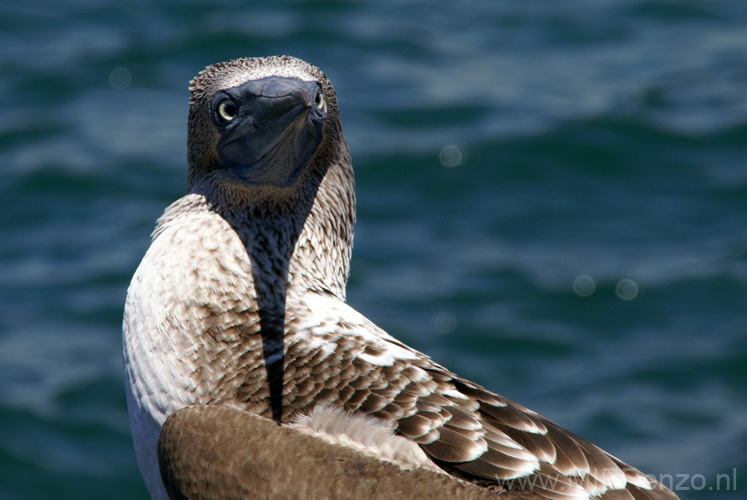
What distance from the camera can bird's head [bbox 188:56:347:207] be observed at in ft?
15.8

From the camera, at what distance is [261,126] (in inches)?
193

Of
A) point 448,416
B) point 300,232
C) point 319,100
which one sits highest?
point 319,100

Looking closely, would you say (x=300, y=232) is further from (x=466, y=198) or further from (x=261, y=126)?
(x=466, y=198)

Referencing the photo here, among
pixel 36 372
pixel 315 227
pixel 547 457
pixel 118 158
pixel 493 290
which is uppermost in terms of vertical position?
pixel 315 227

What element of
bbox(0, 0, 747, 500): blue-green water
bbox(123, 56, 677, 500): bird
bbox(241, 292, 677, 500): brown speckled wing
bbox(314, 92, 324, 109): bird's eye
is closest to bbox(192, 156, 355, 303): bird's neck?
bbox(123, 56, 677, 500): bird

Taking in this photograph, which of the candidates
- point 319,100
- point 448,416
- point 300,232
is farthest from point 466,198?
point 448,416

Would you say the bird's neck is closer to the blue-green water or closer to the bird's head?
the bird's head

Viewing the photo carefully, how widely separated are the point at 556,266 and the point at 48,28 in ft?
28.5

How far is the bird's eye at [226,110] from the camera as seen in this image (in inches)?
199

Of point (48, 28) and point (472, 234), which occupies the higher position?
point (48, 28)

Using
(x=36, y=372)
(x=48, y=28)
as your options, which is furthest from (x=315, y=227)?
(x=48, y=28)

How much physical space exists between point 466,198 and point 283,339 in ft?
28.0

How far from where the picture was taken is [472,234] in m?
12.6

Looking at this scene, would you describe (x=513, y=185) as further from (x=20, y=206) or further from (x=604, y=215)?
(x=20, y=206)
